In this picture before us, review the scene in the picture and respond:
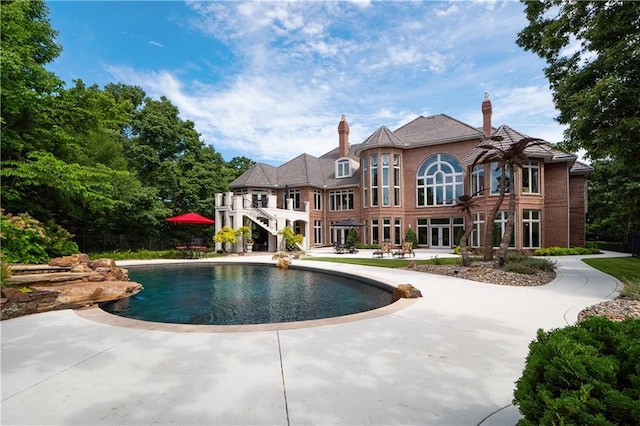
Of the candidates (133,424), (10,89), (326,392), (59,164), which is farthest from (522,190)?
(10,89)

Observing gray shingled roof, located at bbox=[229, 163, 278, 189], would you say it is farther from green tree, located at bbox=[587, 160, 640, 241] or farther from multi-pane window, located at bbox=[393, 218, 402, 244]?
green tree, located at bbox=[587, 160, 640, 241]

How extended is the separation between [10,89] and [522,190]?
85.7 feet

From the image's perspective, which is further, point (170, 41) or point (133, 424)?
point (170, 41)

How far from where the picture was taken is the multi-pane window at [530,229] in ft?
67.4

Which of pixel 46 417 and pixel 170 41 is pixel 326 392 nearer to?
pixel 46 417

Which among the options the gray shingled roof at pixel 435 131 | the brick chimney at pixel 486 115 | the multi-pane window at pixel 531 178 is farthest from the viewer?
the gray shingled roof at pixel 435 131

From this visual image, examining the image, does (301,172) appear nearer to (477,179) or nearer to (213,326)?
(477,179)

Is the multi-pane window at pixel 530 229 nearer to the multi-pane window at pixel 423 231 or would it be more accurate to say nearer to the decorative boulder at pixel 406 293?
the multi-pane window at pixel 423 231

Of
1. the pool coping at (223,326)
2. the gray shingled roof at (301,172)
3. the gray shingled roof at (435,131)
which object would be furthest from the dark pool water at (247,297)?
the gray shingled roof at (435,131)

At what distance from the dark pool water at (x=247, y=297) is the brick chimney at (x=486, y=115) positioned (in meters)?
18.4

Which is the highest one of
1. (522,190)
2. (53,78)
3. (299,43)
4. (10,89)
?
(299,43)

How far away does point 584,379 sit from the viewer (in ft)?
5.86

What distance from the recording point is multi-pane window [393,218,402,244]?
1005 inches

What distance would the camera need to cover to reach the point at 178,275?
13.2 meters
